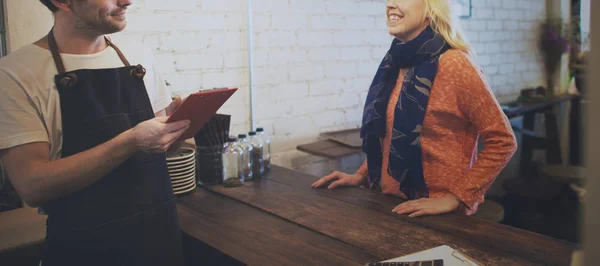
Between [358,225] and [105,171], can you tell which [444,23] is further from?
[105,171]

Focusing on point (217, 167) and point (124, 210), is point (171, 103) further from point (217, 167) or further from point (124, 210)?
point (217, 167)

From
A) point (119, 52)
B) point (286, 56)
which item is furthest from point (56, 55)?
point (286, 56)

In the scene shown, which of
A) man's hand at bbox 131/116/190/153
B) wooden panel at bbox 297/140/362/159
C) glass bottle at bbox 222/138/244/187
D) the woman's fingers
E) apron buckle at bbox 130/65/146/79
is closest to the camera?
man's hand at bbox 131/116/190/153

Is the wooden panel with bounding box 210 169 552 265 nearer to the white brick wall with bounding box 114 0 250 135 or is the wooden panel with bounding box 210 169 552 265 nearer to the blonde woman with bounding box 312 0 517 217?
the blonde woman with bounding box 312 0 517 217

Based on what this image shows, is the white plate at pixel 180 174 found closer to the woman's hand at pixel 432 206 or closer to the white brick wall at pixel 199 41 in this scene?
the white brick wall at pixel 199 41

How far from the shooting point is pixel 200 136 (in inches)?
91.4

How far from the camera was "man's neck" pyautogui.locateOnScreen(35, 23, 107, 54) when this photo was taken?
4.76 feet

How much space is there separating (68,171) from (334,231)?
0.83 m

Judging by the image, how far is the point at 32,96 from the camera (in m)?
1.34

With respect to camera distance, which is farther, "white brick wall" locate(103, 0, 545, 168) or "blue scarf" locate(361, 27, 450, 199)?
"white brick wall" locate(103, 0, 545, 168)

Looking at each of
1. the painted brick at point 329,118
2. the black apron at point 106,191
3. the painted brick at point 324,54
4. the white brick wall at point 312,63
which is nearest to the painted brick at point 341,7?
the white brick wall at point 312,63

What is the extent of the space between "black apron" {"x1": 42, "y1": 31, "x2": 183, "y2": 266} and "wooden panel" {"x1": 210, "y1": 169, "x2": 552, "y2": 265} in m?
0.51

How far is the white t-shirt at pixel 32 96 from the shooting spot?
4.25ft

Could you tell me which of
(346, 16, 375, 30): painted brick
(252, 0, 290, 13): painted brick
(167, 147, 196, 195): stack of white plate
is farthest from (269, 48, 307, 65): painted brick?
(167, 147, 196, 195): stack of white plate
